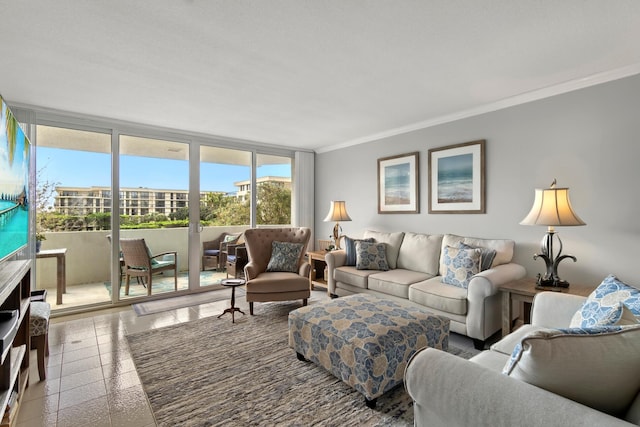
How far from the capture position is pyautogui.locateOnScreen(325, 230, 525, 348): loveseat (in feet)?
9.00

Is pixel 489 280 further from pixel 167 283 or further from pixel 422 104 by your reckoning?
pixel 167 283

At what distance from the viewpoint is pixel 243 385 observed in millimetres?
2217

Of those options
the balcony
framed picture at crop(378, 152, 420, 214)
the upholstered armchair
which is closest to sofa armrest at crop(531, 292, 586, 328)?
framed picture at crop(378, 152, 420, 214)

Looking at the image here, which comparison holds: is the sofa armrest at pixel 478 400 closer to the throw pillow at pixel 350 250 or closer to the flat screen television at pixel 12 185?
the flat screen television at pixel 12 185

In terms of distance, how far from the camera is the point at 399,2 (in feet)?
5.83

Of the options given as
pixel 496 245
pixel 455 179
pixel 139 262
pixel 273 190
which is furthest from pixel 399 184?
pixel 139 262

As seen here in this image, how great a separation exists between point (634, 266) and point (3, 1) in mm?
4896

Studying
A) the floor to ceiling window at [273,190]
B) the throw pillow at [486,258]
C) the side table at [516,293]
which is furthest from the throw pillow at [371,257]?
the floor to ceiling window at [273,190]

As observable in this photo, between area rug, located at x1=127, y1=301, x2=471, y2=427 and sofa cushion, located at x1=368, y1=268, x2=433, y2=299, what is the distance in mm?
753

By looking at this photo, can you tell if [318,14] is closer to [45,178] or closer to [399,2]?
Result: [399,2]

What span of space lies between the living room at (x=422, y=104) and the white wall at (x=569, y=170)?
0.03ft

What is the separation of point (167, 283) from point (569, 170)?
5131 mm

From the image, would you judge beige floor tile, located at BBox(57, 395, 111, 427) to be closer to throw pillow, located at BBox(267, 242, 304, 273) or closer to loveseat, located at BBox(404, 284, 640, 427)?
loveseat, located at BBox(404, 284, 640, 427)

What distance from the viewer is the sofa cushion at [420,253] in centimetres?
374
